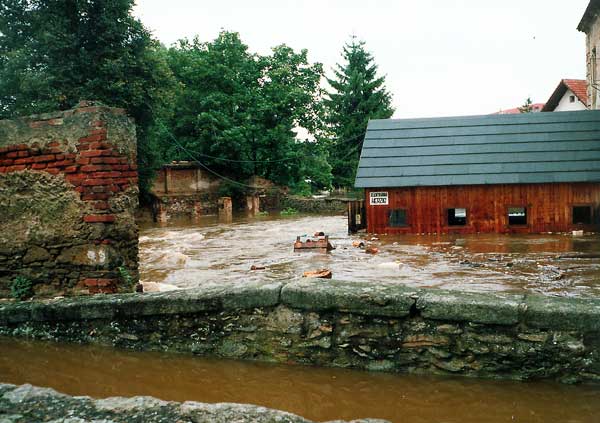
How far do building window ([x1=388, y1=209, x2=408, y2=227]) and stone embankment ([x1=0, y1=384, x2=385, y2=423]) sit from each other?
15821mm

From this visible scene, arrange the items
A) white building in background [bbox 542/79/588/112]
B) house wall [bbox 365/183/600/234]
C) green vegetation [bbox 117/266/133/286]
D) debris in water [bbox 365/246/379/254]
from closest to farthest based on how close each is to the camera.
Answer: green vegetation [bbox 117/266/133/286], debris in water [bbox 365/246/379/254], house wall [bbox 365/183/600/234], white building in background [bbox 542/79/588/112]

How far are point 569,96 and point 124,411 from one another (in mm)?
38524

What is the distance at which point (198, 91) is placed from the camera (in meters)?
36.5

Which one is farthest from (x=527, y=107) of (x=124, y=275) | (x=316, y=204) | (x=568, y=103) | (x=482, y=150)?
(x=124, y=275)

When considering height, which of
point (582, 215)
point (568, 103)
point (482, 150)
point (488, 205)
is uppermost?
point (568, 103)

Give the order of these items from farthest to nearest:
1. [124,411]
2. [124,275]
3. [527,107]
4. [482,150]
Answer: [527,107] → [482,150] → [124,275] → [124,411]

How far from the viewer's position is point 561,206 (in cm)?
1744

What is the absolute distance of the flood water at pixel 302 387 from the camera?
12.4 ft

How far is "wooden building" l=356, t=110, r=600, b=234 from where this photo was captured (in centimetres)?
1744

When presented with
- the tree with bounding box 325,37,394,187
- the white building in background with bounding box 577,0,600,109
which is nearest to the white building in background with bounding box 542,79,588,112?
the white building in background with bounding box 577,0,600,109

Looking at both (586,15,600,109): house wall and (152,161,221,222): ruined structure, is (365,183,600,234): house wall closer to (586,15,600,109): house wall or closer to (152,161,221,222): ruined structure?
(586,15,600,109): house wall

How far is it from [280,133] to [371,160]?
671 inches

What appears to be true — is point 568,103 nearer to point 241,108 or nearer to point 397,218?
point 241,108

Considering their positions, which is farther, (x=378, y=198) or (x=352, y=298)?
(x=378, y=198)
